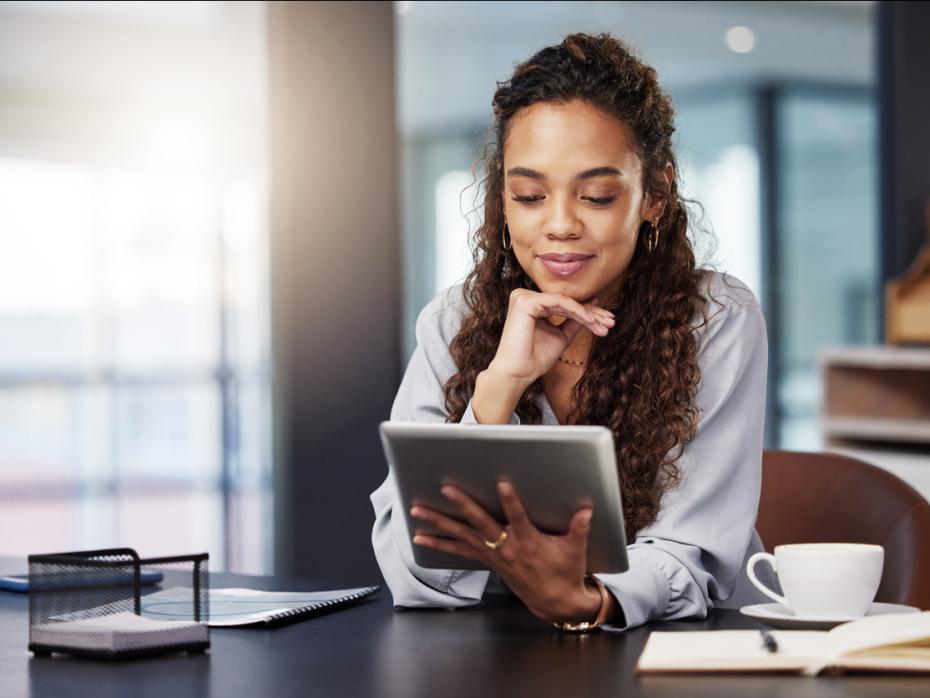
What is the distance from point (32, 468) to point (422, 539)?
5.84m

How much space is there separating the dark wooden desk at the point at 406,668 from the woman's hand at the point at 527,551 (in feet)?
0.12

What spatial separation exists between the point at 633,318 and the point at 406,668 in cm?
74

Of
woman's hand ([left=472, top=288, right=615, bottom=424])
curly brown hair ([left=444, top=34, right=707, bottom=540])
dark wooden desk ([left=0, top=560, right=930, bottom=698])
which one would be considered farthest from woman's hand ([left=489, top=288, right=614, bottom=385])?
dark wooden desk ([left=0, top=560, right=930, bottom=698])

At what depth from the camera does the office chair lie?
64.2 inches

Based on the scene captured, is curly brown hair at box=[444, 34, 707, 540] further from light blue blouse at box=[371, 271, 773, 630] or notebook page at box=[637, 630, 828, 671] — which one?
notebook page at box=[637, 630, 828, 671]

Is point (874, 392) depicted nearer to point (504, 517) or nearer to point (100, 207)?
point (504, 517)

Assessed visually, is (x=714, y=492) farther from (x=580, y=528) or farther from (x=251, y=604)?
(x=251, y=604)

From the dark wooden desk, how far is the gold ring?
0.09 meters

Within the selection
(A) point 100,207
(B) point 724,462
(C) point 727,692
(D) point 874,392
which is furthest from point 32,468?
(C) point 727,692

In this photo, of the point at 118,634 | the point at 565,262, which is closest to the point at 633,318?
the point at 565,262

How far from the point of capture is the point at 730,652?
1.03m

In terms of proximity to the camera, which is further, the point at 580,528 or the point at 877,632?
the point at 580,528

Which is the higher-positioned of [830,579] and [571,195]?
[571,195]

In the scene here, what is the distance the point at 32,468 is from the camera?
6.59m
